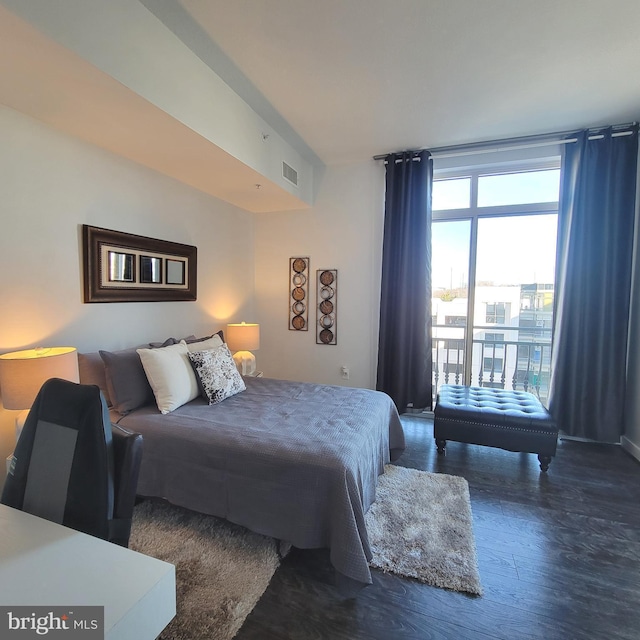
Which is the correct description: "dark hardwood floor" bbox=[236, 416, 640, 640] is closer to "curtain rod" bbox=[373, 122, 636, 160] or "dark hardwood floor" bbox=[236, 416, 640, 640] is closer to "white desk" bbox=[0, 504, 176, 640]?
"white desk" bbox=[0, 504, 176, 640]

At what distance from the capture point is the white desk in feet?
2.17

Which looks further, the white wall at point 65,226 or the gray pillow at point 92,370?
the gray pillow at point 92,370

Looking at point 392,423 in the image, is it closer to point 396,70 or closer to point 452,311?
point 452,311

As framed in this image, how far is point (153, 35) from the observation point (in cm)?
179

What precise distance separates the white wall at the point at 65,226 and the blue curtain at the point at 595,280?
11.6 ft

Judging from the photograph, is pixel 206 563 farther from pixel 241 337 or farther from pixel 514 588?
pixel 241 337

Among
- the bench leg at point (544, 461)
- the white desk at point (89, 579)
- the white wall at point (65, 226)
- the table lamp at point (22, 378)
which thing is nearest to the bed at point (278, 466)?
the table lamp at point (22, 378)

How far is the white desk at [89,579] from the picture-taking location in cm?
66

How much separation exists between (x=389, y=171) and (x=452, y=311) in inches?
65.6

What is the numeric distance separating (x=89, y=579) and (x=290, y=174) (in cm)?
335

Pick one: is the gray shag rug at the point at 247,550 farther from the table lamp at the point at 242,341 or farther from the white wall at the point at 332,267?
the white wall at the point at 332,267

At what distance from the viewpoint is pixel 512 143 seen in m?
3.21

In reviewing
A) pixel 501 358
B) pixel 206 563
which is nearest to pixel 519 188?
pixel 501 358

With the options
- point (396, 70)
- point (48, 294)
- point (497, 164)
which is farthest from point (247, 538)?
point (497, 164)
